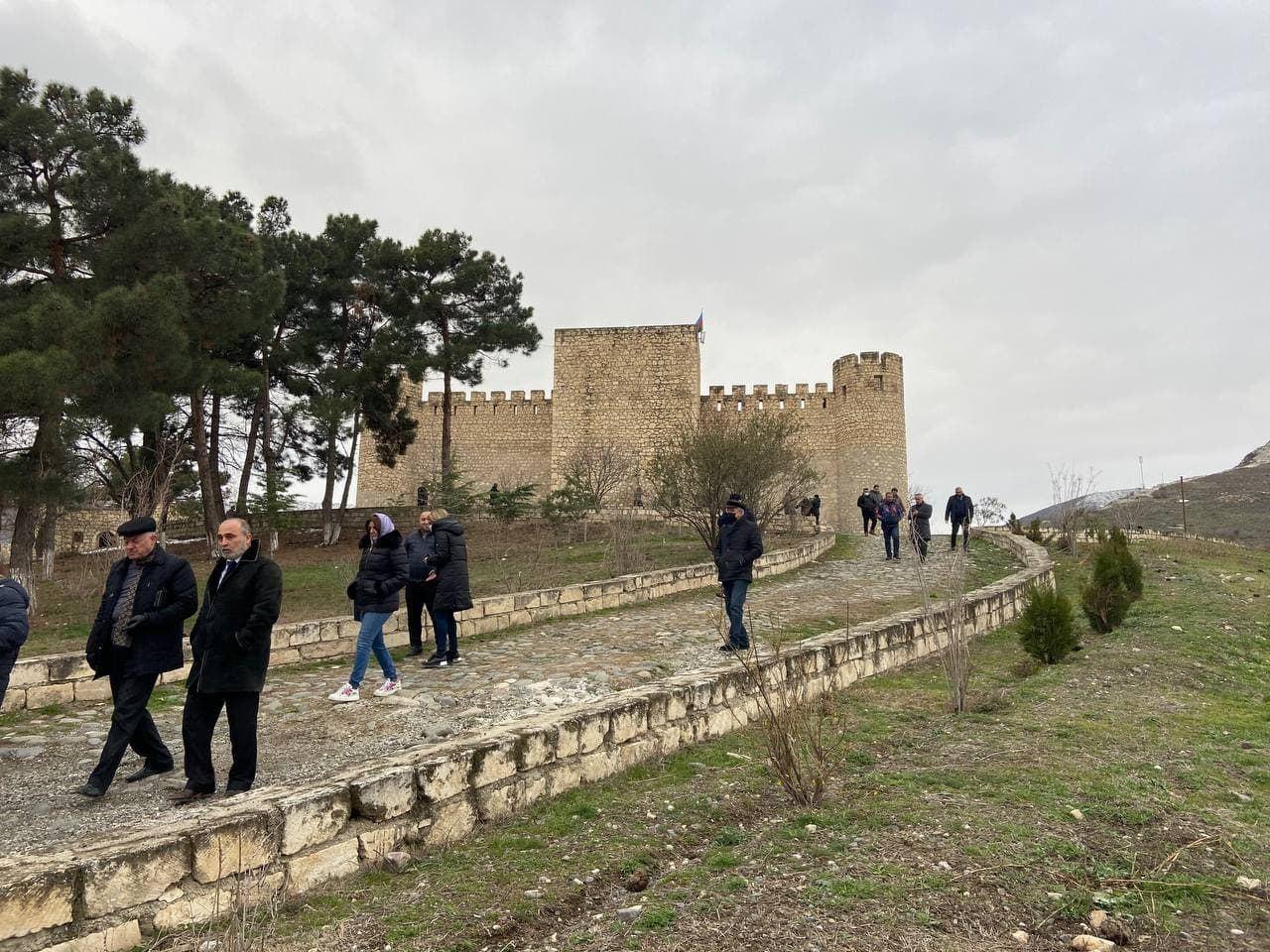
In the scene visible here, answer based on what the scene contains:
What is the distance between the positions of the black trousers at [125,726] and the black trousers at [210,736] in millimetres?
314

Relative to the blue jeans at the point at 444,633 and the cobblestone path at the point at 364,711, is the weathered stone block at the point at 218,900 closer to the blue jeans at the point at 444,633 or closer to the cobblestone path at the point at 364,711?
the cobblestone path at the point at 364,711

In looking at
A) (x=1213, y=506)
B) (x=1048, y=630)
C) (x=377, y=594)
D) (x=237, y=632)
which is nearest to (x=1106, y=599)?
(x=1048, y=630)

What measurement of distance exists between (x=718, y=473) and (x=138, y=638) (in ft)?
43.8

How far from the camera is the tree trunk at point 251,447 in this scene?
2180 cm

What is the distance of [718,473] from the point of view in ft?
55.1

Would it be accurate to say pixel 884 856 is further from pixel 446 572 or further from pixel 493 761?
pixel 446 572

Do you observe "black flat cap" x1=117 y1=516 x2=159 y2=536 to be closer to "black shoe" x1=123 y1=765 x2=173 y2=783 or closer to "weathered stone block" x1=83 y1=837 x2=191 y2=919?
"black shoe" x1=123 y1=765 x2=173 y2=783

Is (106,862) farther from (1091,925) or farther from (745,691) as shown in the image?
(745,691)

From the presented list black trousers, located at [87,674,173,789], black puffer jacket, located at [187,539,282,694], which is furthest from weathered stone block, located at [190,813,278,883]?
black trousers, located at [87,674,173,789]

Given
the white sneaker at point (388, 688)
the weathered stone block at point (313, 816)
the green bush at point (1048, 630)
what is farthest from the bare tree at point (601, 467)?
the weathered stone block at point (313, 816)

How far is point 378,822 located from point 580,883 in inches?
36.3

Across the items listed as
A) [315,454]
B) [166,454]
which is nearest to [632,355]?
[315,454]

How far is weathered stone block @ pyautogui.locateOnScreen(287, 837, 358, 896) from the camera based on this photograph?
308cm

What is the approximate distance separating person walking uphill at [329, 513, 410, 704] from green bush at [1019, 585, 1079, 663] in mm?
6244
